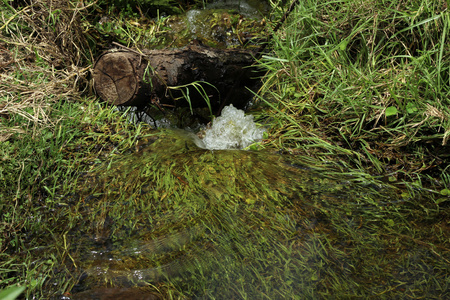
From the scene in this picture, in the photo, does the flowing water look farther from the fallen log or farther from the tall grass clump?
the fallen log

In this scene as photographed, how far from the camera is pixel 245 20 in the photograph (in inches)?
161

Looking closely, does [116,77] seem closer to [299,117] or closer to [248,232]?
[299,117]

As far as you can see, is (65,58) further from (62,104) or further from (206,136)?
(206,136)

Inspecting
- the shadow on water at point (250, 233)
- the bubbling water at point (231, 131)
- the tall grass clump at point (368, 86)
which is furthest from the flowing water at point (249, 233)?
the bubbling water at point (231, 131)

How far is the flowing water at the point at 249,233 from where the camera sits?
1860 millimetres

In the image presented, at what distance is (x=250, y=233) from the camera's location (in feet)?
6.76

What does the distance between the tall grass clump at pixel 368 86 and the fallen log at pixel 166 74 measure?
1.26 feet

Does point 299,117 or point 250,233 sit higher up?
point 299,117

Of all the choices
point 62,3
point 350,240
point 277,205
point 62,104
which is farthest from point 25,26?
point 350,240

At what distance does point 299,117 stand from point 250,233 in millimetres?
1307

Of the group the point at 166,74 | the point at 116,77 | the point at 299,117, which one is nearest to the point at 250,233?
the point at 299,117

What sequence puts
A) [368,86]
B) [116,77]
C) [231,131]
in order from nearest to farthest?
[368,86]
[116,77]
[231,131]

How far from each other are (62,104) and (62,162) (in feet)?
2.29

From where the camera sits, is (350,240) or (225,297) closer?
(225,297)
